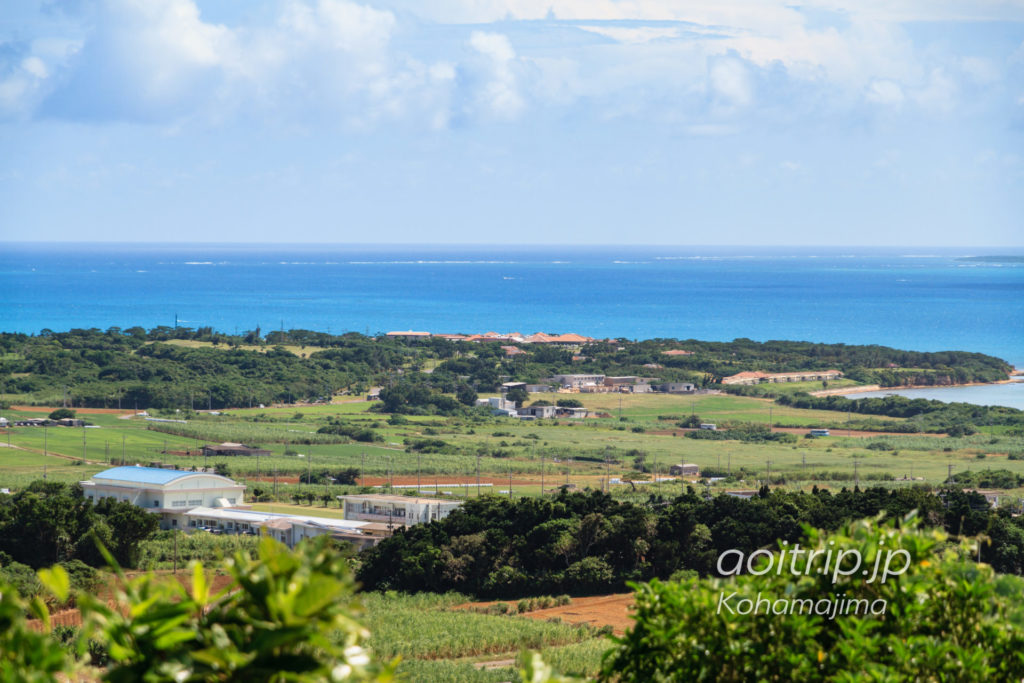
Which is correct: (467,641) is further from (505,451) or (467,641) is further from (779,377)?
(779,377)

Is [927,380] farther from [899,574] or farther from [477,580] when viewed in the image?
[899,574]

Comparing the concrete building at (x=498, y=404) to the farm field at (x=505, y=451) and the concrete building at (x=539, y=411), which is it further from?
the farm field at (x=505, y=451)

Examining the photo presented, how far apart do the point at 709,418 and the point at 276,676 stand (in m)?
51.8

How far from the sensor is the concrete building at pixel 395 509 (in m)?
26.8

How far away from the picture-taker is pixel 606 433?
48.8 meters

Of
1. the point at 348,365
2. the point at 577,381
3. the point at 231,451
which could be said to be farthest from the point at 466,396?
the point at 231,451

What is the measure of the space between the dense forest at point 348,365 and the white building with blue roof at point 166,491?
26.8 metres

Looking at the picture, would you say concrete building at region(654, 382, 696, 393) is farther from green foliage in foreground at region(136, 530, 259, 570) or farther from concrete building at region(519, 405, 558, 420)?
green foliage in foreground at region(136, 530, 259, 570)

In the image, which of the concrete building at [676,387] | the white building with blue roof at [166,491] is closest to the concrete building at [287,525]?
the white building with blue roof at [166,491]

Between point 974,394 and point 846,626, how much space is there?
63.4 meters

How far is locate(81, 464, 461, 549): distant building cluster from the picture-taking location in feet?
83.1

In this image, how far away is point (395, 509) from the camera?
2722 centimetres

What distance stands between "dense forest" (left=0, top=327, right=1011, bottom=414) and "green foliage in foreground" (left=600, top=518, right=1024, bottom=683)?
168 feet

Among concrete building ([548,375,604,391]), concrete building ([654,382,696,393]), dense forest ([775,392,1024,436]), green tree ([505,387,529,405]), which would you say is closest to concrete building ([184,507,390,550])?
green tree ([505,387,529,405])
